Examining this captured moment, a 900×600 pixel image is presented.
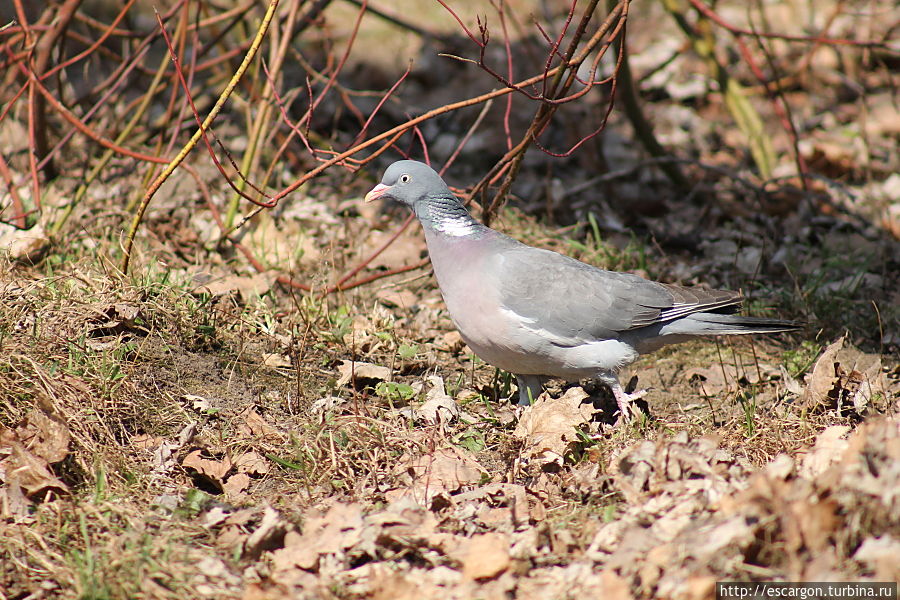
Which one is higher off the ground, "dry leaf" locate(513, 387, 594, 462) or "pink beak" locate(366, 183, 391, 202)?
"pink beak" locate(366, 183, 391, 202)

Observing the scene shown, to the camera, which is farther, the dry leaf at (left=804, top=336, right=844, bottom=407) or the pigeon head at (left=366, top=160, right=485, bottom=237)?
the pigeon head at (left=366, top=160, right=485, bottom=237)

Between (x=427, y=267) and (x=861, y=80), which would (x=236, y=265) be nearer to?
(x=427, y=267)

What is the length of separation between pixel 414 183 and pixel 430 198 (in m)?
0.10

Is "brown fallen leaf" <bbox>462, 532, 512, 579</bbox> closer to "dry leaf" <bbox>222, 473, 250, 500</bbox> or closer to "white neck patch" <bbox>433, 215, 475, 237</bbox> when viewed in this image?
"dry leaf" <bbox>222, 473, 250, 500</bbox>

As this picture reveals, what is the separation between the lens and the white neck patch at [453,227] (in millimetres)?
3762

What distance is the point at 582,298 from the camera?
12.2ft

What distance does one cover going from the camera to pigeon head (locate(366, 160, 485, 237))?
12.4ft

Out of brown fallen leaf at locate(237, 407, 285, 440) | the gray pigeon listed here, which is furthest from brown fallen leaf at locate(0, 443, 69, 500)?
the gray pigeon

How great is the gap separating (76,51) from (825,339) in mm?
6079

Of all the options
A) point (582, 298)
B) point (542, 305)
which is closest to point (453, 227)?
point (542, 305)

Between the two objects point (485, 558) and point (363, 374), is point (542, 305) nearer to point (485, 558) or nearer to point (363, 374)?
point (363, 374)

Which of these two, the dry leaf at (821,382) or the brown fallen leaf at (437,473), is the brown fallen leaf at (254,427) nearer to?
the brown fallen leaf at (437,473)

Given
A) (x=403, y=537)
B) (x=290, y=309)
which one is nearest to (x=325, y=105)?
(x=290, y=309)

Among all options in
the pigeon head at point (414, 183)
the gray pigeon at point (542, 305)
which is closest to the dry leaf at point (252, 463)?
the gray pigeon at point (542, 305)
